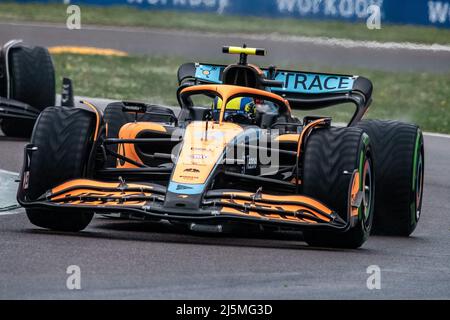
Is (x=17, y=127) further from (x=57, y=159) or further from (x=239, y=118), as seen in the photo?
(x=57, y=159)

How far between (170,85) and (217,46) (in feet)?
5.08

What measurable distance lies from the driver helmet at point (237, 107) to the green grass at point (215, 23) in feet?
35.0

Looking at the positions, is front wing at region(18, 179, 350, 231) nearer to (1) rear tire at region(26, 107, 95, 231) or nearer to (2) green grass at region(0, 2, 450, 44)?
(1) rear tire at region(26, 107, 95, 231)

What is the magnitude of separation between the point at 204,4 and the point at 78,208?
17.9m

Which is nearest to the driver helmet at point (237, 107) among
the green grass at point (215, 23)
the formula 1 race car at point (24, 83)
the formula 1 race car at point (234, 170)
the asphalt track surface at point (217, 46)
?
the formula 1 race car at point (234, 170)

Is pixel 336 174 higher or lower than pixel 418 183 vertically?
higher

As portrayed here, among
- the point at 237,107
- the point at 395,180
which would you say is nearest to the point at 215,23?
the point at 237,107

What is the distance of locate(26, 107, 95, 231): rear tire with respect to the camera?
426 inches

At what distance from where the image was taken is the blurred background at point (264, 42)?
24.5m

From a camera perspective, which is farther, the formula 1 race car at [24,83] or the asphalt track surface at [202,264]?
the formula 1 race car at [24,83]

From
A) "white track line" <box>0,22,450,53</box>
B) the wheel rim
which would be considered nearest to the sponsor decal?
the wheel rim

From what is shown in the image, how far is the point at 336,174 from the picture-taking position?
10.5 meters

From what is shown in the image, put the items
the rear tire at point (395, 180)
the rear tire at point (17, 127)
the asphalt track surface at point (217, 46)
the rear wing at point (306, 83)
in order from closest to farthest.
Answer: the rear tire at point (395, 180) → the rear wing at point (306, 83) → the rear tire at point (17, 127) → the asphalt track surface at point (217, 46)

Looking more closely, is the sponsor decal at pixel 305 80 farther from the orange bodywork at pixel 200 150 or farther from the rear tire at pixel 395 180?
the orange bodywork at pixel 200 150
